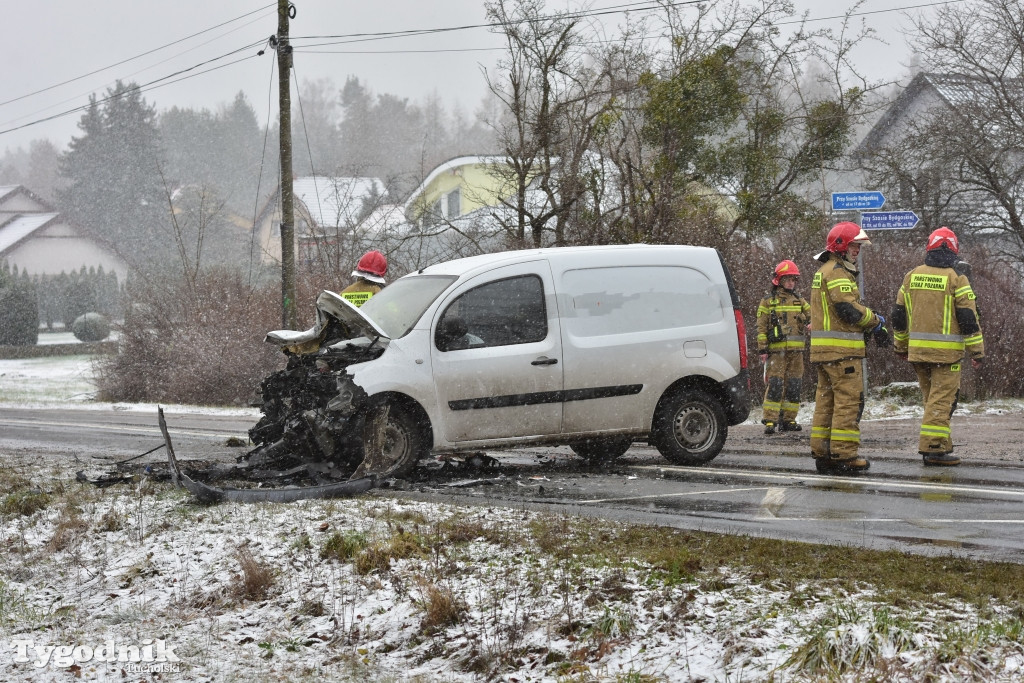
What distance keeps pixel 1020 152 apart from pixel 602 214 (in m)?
Answer: 7.61

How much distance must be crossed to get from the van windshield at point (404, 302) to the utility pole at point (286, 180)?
1065cm

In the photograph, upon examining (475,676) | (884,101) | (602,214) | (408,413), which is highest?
(884,101)

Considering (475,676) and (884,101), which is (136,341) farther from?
(475,676)

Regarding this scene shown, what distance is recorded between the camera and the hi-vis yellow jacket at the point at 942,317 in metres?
9.34

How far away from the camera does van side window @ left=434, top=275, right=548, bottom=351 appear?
8727 mm

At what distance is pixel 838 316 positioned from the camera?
9242mm

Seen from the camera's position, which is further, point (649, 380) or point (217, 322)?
point (217, 322)

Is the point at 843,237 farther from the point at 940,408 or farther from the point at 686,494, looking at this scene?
the point at 686,494

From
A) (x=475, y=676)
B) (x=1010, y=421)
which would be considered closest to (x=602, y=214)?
(x=1010, y=421)

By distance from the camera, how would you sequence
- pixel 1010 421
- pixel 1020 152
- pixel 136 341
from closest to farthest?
pixel 1010 421 → pixel 1020 152 → pixel 136 341

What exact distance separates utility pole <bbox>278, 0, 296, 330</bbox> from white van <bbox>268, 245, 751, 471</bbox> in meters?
10.7

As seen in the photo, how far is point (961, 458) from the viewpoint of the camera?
9.83m

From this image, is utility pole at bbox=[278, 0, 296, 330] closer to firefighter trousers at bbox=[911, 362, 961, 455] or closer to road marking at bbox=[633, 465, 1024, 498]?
road marking at bbox=[633, 465, 1024, 498]

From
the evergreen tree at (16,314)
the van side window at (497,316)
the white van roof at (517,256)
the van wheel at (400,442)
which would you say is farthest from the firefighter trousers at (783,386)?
the evergreen tree at (16,314)
